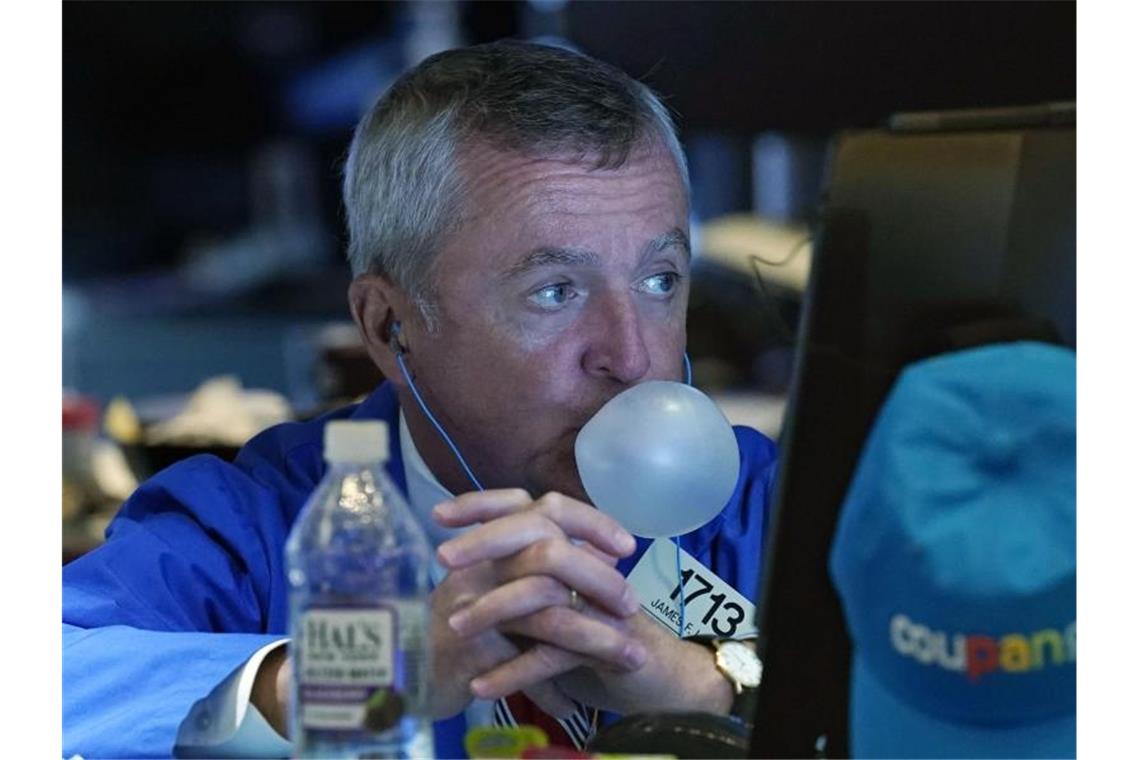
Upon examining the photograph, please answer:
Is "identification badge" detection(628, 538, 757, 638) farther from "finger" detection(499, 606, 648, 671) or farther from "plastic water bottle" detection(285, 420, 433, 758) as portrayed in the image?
"plastic water bottle" detection(285, 420, 433, 758)

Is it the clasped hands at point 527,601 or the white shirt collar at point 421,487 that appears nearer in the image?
the clasped hands at point 527,601

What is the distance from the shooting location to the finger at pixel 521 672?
144cm

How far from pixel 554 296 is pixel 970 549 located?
90cm

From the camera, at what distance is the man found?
179 cm

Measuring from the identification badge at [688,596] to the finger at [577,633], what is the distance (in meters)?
0.49

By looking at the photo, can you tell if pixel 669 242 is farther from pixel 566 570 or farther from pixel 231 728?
pixel 231 728

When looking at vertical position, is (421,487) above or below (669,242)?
below

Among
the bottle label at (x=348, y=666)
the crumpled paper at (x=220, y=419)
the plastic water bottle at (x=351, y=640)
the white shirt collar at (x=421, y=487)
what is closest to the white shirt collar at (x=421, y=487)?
the white shirt collar at (x=421, y=487)

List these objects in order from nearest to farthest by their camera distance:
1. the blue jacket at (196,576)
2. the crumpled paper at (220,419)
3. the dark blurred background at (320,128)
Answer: the blue jacket at (196,576) < the dark blurred background at (320,128) < the crumpled paper at (220,419)

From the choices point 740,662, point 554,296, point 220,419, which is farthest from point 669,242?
point 220,419

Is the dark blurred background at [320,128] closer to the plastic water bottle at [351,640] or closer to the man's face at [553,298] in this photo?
the man's face at [553,298]

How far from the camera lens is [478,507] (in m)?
1.44
